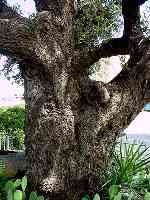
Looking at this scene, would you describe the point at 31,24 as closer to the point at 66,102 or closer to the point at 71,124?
the point at 66,102

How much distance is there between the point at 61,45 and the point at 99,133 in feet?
4.31

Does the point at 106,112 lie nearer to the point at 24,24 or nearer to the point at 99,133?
the point at 99,133

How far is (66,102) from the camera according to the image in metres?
6.22

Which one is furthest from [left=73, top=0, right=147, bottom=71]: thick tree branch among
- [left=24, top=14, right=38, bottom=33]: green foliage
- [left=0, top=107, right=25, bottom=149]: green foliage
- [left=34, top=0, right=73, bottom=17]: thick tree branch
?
[left=0, top=107, right=25, bottom=149]: green foliage

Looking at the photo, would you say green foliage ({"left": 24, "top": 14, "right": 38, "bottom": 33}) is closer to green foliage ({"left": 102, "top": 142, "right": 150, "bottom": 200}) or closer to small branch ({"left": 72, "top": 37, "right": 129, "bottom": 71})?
small branch ({"left": 72, "top": 37, "right": 129, "bottom": 71})

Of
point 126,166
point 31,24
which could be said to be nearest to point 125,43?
point 31,24

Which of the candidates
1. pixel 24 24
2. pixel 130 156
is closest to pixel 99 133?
pixel 130 156

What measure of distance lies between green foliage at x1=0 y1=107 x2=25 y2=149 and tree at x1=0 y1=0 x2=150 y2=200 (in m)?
6.79

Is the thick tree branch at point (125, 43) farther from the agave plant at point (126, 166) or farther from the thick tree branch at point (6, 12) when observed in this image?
the agave plant at point (126, 166)

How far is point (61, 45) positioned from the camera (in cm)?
624

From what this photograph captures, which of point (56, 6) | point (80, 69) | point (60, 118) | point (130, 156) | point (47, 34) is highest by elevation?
point (56, 6)

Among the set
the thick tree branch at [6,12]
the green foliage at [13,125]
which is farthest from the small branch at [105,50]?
the green foliage at [13,125]

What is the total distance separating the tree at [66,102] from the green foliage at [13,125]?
6793 mm

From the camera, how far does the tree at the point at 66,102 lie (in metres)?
6.09
